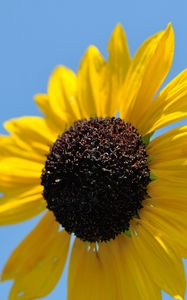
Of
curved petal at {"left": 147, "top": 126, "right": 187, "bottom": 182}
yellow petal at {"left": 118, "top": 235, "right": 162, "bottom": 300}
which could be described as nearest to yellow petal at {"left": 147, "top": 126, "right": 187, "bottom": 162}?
curved petal at {"left": 147, "top": 126, "right": 187, "bottom": 182}

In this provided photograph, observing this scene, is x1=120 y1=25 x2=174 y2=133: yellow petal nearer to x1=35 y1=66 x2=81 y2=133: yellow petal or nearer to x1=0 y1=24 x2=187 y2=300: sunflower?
x1=0 y1=24 x2=187 y2=300: sunflower

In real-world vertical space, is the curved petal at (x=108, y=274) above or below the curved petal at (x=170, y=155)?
below

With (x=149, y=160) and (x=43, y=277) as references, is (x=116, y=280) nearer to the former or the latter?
(x=43, y=277)

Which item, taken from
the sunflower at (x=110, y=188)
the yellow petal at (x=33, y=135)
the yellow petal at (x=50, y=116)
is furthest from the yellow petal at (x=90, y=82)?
the yellow petal at (x=33, y=135)

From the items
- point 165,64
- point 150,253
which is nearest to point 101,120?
point 165,64

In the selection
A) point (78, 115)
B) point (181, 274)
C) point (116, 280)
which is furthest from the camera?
point (78, 115)

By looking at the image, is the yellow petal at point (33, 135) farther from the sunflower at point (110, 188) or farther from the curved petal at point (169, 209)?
the curved petal at point (169, 209)
